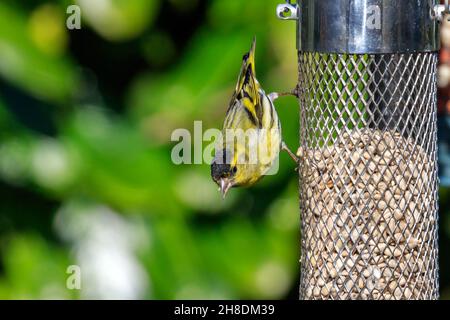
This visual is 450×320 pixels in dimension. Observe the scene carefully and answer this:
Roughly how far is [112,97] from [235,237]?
0.71 m

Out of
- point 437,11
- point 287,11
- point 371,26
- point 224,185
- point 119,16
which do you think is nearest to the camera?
point 371,26

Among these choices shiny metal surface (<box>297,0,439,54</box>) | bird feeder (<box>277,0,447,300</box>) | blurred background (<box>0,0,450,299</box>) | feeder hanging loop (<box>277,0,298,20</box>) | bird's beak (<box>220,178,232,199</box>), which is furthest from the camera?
blurred background (<box>0,0,450,299</box>)

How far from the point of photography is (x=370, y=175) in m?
2.88

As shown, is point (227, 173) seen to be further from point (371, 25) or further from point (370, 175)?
point (371, 25)

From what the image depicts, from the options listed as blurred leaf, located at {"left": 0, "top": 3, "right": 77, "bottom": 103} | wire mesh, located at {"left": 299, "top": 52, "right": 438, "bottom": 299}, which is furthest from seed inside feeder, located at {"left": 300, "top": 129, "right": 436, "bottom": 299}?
blurred leaf, located at {"left": 0, "top": 3, "right": 77, "bottom": 103}

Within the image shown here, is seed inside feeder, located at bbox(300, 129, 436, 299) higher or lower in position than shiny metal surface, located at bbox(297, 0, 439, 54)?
lower

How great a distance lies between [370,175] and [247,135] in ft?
2.27

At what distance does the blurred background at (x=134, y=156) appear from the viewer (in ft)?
11.6

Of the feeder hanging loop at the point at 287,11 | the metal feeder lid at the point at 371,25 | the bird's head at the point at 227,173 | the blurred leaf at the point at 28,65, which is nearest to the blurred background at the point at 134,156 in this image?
the blurred leaf at the point at 28,65

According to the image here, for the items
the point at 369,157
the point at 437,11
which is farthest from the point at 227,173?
the point at 437,11

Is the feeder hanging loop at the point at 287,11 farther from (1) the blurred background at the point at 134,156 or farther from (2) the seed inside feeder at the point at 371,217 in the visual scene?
(1) the blurred background at the point at 134,156

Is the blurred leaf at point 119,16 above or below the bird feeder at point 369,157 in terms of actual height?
above

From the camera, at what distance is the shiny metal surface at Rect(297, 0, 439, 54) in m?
2.71

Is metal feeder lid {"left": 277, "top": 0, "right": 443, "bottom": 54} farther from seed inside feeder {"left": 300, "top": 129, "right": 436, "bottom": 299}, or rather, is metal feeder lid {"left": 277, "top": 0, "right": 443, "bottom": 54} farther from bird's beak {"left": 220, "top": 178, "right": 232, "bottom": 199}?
bird's beak {"left": 220, "top": 178, "right": 232, "bottom": 199}
